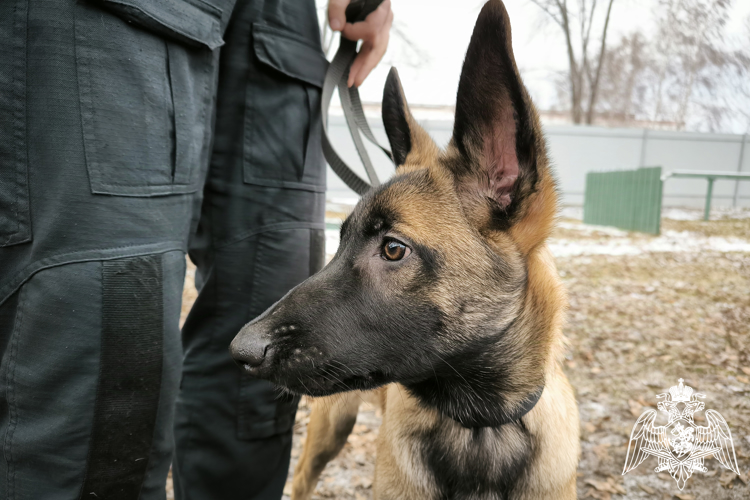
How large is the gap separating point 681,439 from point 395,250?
252 centimetres

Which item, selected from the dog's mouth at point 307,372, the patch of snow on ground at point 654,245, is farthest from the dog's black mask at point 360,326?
the patch of snow on ground at point 654,245

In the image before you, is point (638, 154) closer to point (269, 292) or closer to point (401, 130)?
point (401, 130)

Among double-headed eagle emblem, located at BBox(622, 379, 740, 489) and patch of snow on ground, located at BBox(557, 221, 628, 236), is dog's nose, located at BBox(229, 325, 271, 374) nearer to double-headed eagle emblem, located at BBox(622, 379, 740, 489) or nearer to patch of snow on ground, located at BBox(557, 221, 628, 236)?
double-headed eagle emblem, located at BBox(622, 379, 740, 489)

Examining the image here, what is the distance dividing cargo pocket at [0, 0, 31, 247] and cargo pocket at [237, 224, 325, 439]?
858mm

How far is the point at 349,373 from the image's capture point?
1.53m

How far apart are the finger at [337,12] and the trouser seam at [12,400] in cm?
164

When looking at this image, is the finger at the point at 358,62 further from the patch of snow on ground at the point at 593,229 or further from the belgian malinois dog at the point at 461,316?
the patch of snow on ground at the point at 593,229

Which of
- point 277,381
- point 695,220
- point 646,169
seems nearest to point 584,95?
point 646,169

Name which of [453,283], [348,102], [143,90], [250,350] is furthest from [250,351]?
[348,102]

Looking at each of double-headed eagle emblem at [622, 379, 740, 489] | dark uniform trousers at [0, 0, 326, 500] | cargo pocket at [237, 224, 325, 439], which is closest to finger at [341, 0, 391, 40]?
dark uniform trousers at [0, 0, 326, 500]

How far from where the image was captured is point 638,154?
8359mm

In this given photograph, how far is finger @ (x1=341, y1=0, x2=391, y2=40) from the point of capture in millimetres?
2199

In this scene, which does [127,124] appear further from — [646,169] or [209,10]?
[646,169]

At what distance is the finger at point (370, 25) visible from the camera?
7.22ft
